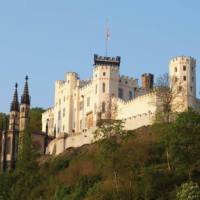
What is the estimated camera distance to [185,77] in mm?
97375

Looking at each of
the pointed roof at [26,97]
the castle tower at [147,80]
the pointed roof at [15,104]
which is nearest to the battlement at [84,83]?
the pointed roof at [26,97]

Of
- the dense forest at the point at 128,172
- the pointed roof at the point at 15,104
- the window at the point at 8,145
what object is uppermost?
the pointed roof at the point at 15,104

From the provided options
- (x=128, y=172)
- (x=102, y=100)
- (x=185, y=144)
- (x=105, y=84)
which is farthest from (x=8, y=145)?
(x=185, y=144)

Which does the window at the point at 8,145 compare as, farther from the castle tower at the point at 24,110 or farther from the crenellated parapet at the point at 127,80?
the crenellated parapet at the point at 127,80

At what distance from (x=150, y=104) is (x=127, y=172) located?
32.2m

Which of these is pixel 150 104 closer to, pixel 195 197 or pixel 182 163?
pixel 182 163

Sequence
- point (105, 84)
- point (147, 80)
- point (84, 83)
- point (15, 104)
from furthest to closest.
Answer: point (147, 80)
point (84, 83)
point (15, 104)
point (105, 84)

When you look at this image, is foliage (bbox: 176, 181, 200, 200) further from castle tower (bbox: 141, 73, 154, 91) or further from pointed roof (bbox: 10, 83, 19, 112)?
pointed roof (bbox: 10, 83, 19, 112)

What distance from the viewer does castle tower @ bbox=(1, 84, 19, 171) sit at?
10769 centimetres

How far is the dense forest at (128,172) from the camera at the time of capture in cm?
6178

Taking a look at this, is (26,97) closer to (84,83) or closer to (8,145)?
(8,145)

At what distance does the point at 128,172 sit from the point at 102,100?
143 ft

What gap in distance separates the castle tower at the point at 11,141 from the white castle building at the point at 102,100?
5885mm

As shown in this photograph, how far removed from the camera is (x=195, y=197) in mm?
54625
